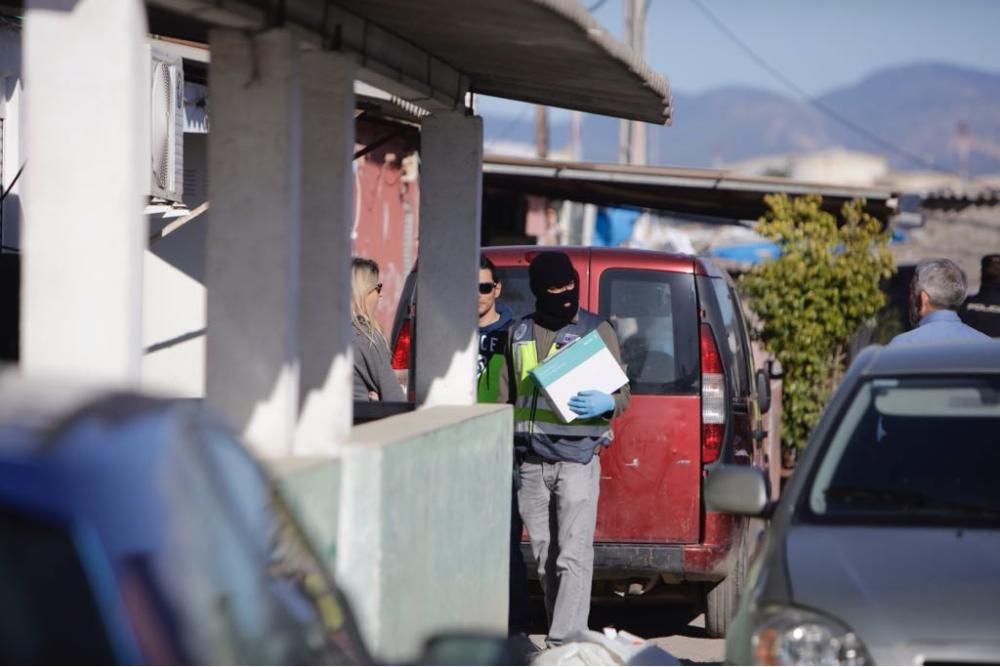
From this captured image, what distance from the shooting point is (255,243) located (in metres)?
5.16

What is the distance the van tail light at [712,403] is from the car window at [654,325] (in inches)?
2.4

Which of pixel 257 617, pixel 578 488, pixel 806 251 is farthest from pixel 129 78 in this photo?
pixel 806 251

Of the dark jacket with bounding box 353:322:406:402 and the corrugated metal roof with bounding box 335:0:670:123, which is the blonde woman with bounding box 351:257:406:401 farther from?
the corrugated metal roof with bounding box 335:0:670:123

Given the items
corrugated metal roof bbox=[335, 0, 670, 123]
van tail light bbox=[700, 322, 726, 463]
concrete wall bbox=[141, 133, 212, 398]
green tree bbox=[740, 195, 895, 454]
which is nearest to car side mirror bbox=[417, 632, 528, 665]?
corrugated metal roof bbox=[335, 0, 670, 123]

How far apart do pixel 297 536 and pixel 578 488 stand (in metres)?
4.50

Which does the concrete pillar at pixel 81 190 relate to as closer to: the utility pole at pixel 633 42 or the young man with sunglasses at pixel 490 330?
the young man with sunglasses at pixel 490 330

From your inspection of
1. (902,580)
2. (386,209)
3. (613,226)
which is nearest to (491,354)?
(902,580)

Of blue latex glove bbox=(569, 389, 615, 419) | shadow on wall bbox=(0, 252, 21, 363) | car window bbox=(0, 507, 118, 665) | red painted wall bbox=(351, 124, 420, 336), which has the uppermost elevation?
red painted wall bbox=(351, 124, 420, 336)

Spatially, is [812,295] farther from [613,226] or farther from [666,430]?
[613,226]

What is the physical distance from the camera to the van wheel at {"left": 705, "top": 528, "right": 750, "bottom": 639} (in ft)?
30.3

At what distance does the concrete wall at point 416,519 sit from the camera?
5.26 meters

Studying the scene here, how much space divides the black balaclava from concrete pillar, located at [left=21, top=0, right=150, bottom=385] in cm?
422

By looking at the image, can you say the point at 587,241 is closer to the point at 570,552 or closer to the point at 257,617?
the point at 570,552

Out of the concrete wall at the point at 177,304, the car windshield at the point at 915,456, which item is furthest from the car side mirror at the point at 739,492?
the concrete wall at the point at 177,304
